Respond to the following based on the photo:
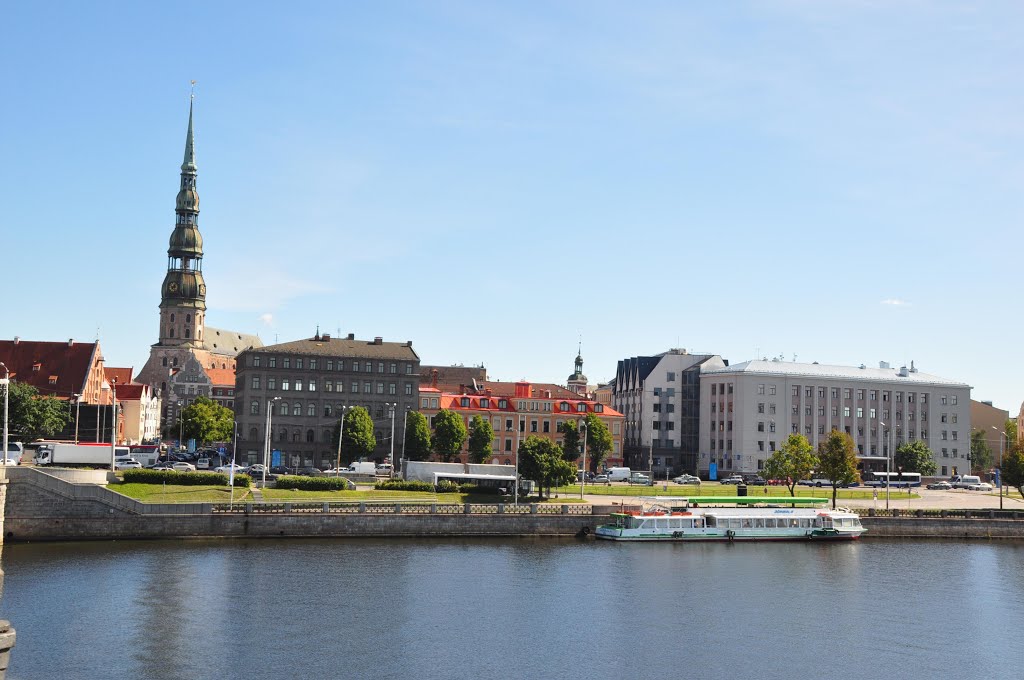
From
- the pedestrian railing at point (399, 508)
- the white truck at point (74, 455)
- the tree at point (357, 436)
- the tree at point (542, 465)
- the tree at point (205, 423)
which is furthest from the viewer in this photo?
the tree at point (205, 423)

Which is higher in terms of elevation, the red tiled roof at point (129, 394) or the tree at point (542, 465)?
the red tiled roof at point (129, 394)

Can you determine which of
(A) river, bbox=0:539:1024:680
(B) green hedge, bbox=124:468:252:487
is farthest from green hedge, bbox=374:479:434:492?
(A) river, bbox=0:539:1024:680

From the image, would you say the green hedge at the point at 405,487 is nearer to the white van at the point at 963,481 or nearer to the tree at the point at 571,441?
the tree at the point at 571,441

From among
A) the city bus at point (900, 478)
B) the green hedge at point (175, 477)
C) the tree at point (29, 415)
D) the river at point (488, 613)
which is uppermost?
the tree at point (29, 415)

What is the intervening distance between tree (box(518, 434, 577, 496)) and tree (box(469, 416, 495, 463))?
38.0 m

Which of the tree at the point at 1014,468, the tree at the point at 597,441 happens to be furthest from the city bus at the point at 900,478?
the tree at the point at 597,441

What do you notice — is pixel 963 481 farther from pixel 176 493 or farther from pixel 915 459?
pixel 176 493

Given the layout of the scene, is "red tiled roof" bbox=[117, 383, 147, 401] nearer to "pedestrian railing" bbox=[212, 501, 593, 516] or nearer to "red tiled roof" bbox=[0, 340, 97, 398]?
"red tiled roof" bbox=[0, 340, 97, 398]

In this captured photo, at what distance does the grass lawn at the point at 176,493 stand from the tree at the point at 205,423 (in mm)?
84629

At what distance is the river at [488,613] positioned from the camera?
49719 mm

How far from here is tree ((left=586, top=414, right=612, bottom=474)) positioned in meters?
149

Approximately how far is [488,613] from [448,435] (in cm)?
7916

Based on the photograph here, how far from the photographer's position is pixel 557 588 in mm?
68625

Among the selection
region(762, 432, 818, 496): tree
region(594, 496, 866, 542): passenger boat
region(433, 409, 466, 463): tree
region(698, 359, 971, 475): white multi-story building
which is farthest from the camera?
region(698, 359, 971, 475): white multi-story building
